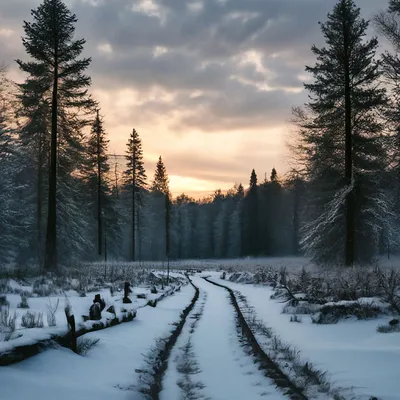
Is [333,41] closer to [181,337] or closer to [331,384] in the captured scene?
[181,337]

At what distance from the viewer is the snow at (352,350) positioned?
4.22 metres

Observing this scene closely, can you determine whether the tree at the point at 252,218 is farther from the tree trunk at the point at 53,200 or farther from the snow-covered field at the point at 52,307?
the snow-covered field at the point at 52,307

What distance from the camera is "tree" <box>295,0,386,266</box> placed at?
62.7 ft

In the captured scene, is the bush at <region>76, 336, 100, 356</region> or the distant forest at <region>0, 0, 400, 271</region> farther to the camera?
the distant forest at <region>0, 0, 400, 271</region>

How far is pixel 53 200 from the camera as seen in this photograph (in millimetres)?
20781

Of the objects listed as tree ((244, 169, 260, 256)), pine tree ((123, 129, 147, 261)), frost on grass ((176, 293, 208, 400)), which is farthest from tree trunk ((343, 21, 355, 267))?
tree ((244, 169, 260, 256))

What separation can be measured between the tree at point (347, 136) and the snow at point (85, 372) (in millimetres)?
14292

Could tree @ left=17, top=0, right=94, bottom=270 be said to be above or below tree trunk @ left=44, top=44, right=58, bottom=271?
above

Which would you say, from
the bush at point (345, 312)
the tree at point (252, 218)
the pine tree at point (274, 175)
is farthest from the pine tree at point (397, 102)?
the pine tree at point (274, 175)

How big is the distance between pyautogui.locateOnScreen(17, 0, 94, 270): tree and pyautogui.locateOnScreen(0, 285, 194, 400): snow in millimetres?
15324

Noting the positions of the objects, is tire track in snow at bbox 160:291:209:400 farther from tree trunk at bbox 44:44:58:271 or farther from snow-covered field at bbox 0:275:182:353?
tree trunk at bbox 44:44:58:271

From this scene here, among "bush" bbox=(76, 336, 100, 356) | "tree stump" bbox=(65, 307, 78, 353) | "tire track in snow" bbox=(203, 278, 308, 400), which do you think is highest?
"tree stump" bbox=(65, 307, 78, 353)

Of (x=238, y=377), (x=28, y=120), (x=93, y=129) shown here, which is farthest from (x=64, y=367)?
(x=93, y=129)

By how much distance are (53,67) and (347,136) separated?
15.8m
